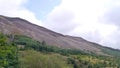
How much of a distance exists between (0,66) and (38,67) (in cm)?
5120

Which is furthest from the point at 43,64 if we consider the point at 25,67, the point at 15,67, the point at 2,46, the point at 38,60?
the point at 2,46

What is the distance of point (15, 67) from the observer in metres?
82.9

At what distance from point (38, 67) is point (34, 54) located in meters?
5.24

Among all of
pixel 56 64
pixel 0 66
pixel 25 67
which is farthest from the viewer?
pixel 56 64

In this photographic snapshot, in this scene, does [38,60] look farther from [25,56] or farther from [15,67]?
[15,67]

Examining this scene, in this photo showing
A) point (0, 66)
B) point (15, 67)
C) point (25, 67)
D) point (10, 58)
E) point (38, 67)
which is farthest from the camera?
point (38, 67)

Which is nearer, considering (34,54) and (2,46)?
(2,46)

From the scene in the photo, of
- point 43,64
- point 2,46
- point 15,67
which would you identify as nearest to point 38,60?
point 43,64

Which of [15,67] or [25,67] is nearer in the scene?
[15,67]

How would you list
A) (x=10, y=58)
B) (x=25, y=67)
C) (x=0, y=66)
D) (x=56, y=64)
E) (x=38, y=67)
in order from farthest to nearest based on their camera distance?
1. (x=56, y=64)
2. (x=38, y=67)
3. (x=25, y=67)
4. (x=10, y=58)
5. (x=0, y=66)

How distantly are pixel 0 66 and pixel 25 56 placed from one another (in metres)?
54.4

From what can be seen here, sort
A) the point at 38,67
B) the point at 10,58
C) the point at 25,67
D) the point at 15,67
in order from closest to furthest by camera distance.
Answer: the point at 10,58 < the point at 15,67 < the point at 25,67 < the point at 38,67

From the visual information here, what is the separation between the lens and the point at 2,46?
52.2 metres

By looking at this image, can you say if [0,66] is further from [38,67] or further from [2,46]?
[38,67]
